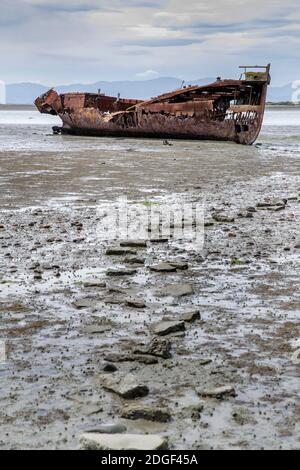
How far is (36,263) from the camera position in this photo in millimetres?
7367

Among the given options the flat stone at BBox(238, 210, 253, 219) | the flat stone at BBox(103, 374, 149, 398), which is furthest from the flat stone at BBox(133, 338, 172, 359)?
the flat stone at BBox(238, 210, 253, 219)

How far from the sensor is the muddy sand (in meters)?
3.76

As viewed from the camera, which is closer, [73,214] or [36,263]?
[36,263]

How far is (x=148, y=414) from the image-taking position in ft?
12.4

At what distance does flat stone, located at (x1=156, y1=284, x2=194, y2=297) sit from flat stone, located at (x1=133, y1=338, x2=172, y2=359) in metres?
1.41

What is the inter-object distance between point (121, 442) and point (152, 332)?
1.88 m

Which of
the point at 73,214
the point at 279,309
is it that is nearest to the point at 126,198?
the point at 73,214

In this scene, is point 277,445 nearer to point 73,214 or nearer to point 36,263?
point 36,263

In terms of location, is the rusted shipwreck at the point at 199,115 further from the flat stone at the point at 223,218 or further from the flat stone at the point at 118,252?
the flat stone at the point at 118,252

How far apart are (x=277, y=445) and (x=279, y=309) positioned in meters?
2.46

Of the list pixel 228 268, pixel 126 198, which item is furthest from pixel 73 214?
pixel 228 268

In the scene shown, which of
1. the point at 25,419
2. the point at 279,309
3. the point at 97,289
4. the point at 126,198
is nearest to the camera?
the point at 25,419

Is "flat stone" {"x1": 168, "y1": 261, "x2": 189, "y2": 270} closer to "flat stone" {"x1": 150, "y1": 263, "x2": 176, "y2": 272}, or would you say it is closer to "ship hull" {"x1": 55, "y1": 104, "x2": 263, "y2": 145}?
"flat stone" {"x1": 150, "y1": 263, "x2": 176, "y2": 272}

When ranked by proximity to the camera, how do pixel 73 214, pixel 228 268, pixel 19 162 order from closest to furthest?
1. pixel 228 268
2. pixel 73 214
3. pixel 19 162
